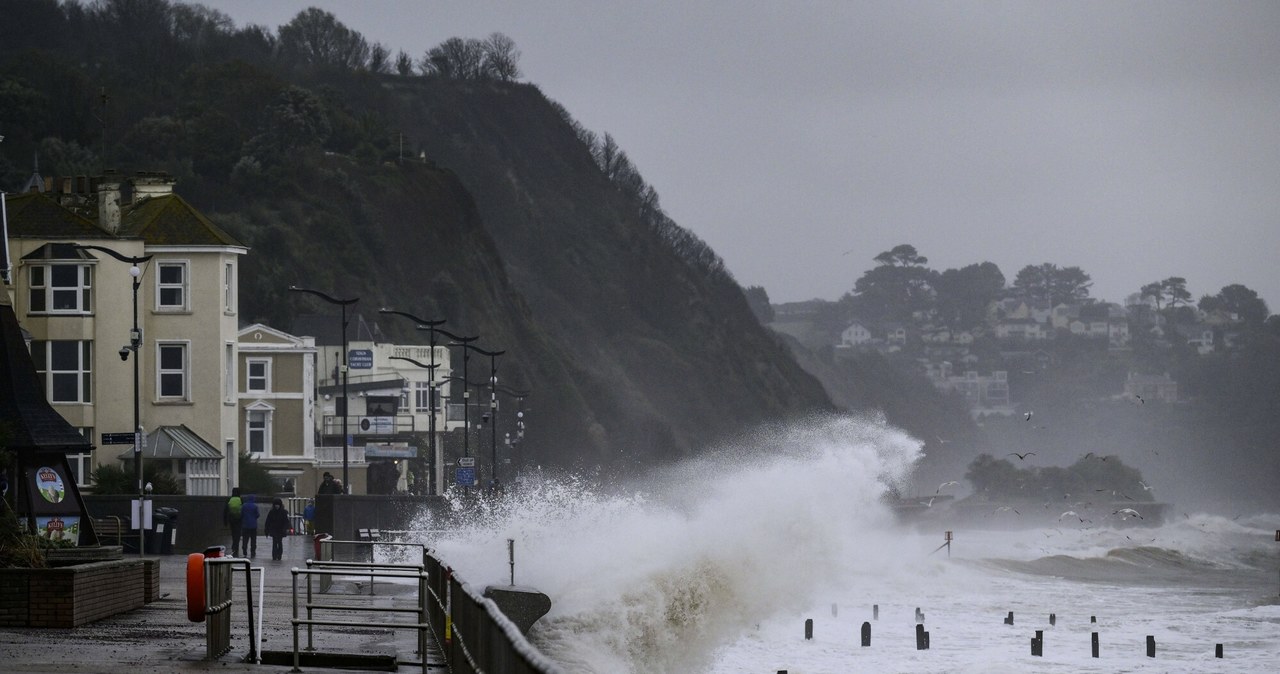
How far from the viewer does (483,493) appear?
72438 mm

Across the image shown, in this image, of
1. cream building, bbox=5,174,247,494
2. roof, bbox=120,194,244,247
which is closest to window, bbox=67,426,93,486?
cream building, bbox=5,174,247,494

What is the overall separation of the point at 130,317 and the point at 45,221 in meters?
3.87

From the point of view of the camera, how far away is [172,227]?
56.5 metres

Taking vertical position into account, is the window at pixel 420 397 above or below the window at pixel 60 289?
below

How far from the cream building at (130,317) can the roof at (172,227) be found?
0.14 ft

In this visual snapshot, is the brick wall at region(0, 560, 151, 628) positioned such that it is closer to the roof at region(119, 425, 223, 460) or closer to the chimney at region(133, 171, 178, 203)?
the roof at region(119, 425, 223, 460)

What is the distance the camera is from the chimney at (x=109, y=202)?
57.3 meters

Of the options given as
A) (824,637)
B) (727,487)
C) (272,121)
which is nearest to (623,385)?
(272,121)

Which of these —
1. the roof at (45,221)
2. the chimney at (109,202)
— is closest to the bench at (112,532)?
the roof at (45,221)

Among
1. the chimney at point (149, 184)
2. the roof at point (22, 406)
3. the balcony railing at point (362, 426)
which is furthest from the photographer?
the balcony railing at point (362, 426)

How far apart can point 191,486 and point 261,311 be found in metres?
46.3

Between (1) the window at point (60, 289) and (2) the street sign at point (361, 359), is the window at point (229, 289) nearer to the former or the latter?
(1) the window at point (60, 289)

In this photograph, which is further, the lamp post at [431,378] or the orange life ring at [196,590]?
the lamp post at [431,378]

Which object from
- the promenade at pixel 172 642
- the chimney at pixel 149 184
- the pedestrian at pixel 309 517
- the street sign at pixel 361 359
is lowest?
the pedestrian at pixel 309 517
